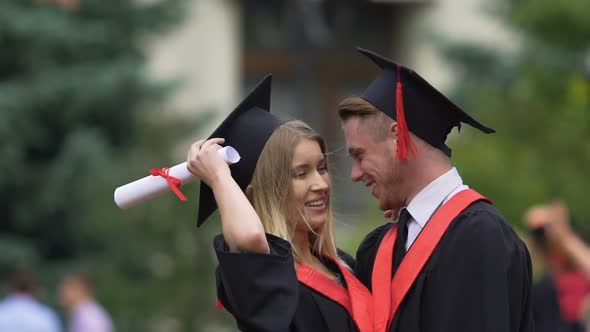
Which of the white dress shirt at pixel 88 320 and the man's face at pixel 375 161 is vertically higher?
the man's face at pixel 375 161

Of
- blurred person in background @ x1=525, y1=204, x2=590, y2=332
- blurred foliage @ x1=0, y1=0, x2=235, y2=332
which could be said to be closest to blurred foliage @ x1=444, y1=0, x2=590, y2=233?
blurred person in background @ x1=525, y1=204, x2=590, y2=332

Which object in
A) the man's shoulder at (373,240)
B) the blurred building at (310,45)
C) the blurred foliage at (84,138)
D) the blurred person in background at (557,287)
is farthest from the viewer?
the blurred building at (310,45)

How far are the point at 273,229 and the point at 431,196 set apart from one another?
53 cm

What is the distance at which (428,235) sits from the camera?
4.52m

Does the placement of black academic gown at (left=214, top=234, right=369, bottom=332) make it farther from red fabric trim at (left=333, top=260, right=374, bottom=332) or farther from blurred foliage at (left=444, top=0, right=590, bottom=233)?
blurred foliage at (left=444, top=0, right=590, bottom=233)

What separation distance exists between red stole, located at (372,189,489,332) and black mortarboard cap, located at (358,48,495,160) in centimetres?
23

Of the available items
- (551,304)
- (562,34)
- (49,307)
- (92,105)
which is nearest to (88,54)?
(92,105)

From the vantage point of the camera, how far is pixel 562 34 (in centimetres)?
1166

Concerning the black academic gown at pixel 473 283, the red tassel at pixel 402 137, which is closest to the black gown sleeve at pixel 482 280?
the black academic gown at pixel 473 283

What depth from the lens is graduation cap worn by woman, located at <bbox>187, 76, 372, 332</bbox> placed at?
4395mm

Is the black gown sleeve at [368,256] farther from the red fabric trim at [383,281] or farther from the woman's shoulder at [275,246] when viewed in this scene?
the woman's shoulder at [275,246]

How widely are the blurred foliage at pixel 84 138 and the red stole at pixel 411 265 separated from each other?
26.5 feet

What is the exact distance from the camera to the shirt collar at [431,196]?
463 cm

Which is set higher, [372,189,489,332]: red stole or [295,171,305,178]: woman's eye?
[295,171,305,178]: woman's eye
